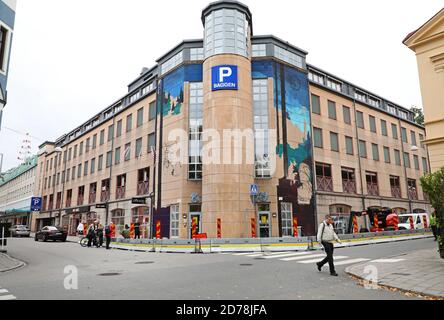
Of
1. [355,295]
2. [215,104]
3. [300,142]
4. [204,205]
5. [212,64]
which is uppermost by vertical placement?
[212,64]

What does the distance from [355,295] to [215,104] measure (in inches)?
785

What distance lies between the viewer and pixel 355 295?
6754 mm

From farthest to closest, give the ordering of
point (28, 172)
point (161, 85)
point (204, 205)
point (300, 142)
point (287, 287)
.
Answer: point (28, 172)
point (161, 85)
point (300, 142)
point (204, 205)
point (287, 287)

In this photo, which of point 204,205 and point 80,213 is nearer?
point 204,205

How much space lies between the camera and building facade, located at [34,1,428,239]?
81.1 feet

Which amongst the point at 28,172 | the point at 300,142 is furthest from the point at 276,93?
the point at 28,172

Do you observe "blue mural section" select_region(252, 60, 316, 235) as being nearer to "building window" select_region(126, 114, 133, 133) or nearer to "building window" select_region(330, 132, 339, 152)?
"building window" select_region(330, 132, 339, 152)

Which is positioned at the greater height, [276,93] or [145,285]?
[276,93]

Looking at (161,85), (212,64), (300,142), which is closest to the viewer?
(212,64)

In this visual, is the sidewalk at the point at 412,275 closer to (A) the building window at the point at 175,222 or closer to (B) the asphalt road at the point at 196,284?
(B) the asphalt road at the point at 196,284

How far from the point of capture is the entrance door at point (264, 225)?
25.2 m

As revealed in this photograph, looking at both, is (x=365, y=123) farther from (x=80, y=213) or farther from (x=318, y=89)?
(x=80, y=213)

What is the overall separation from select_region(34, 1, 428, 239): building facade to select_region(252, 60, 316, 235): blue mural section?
0.09 metres

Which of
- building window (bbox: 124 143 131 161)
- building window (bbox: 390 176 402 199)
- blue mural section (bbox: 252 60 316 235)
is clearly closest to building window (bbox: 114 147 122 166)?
building window (bbox: 124 143 131 161)
